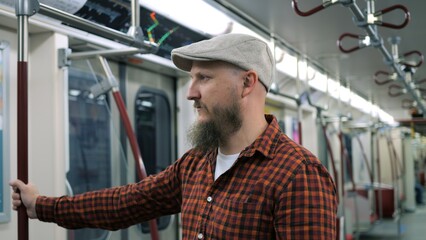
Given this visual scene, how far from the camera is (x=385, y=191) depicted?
11633 millimetres

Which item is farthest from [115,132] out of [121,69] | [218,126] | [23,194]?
[218,126]

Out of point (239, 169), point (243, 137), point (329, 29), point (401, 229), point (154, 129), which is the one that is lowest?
point (401, 229)

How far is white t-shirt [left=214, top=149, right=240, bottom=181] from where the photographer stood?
179 cm

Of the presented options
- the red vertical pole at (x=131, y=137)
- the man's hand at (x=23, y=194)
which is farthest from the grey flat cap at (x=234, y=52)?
the red vertical pole at (x=131, y=137)

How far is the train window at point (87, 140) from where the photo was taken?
3230 mm

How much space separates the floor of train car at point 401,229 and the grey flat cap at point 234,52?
7687mm

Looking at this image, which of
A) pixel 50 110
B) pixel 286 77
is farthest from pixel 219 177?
pixel 286 77

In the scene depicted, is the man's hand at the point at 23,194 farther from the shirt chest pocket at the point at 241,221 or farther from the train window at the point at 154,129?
the train window at the point at 154,129

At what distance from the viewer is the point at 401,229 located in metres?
10.9

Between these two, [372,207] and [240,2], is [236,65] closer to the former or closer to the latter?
[240,2]

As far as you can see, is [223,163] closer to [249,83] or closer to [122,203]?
[249,83]

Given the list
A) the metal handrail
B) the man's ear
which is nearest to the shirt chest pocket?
the man's ear

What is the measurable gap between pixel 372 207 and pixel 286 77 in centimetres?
478

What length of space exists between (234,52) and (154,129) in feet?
8.97
